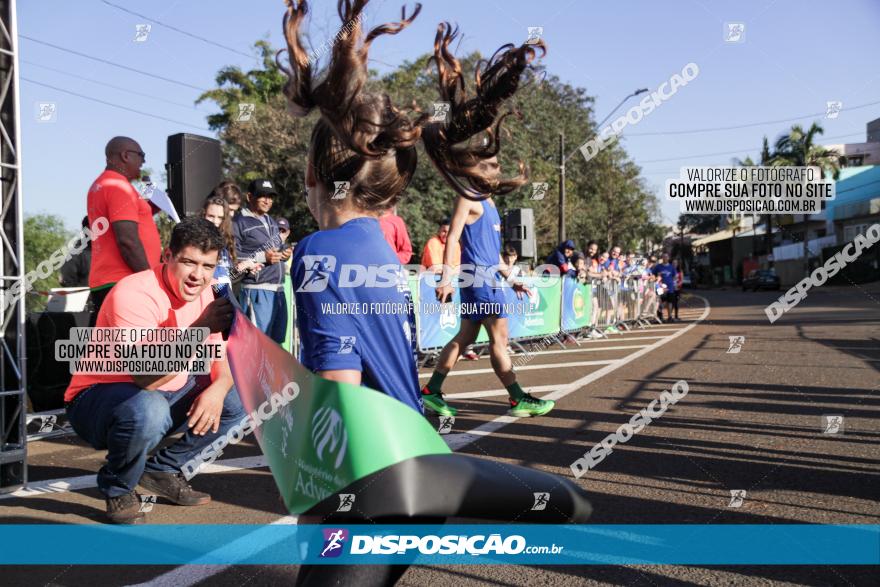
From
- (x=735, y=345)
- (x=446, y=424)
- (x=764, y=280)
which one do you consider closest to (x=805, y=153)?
(x=764, y=280)

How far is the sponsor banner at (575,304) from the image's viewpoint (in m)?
15.1

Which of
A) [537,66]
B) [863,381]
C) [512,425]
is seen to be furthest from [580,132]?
[537,66]

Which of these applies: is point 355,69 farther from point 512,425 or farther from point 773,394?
point 773,394

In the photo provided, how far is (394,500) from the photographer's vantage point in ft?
4.54

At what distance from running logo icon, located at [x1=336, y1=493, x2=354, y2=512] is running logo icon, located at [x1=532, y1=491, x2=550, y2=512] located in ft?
1.20

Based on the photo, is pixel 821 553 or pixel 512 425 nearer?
pixel 821 553

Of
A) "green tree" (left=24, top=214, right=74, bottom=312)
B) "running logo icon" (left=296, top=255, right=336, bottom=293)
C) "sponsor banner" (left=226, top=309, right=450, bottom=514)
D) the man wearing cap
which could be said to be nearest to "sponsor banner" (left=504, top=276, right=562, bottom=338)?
the man wearing cap

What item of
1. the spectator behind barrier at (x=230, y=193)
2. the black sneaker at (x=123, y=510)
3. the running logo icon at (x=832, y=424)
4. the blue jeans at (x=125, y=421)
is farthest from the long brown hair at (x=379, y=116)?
the spectator behind barrier at (x=230, y=193)

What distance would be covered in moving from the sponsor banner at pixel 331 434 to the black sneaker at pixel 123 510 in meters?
2.51

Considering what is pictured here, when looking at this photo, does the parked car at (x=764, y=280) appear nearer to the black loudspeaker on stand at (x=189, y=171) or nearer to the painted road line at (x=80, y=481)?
the black loudspeaker on stand at (x=189, y=171)

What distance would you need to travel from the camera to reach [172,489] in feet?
13.2

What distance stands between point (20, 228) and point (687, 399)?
5957mm

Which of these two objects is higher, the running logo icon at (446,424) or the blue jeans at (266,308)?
the blue jeans at (266,308)

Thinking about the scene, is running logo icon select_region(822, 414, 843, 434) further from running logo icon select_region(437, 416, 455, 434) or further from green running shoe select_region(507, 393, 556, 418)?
running logo icon select_region(437, 416, 455, 434)
